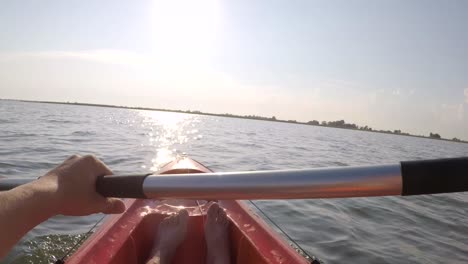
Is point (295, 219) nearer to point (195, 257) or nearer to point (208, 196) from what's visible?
point (195, 257)

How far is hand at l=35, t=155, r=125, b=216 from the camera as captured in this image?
127 centimetres

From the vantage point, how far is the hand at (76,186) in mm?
1271

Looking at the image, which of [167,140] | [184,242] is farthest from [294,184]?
[167,140]

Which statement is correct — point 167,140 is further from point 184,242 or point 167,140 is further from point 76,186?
point 76,186

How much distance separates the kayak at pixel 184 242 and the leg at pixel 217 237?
0.12 meters

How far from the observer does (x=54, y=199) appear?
49.2 inches

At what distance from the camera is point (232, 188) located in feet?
3.67

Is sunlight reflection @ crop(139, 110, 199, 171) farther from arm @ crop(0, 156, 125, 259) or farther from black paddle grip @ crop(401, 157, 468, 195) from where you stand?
black paddle grip @ crop(401, 157, 468, 195)

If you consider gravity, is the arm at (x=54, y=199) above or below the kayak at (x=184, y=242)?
above

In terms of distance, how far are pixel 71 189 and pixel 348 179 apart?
958mm

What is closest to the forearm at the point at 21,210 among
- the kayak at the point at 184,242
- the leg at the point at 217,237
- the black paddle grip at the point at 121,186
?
the black paddle grip at the point at 121,186

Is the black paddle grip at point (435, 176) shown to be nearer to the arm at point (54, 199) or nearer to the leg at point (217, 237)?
the arm at point (54, 199)

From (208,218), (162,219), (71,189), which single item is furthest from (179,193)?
(162,219)

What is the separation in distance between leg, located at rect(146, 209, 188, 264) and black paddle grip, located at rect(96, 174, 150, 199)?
2209mm
